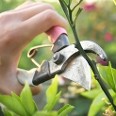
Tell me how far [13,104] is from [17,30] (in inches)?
8.3

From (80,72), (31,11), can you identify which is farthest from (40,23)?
(80,72)

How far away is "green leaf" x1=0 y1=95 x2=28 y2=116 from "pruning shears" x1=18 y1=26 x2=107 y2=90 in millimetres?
119

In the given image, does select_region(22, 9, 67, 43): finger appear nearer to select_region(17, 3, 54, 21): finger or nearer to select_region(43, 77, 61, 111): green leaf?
select_region(17, 3, 54, 21): finger

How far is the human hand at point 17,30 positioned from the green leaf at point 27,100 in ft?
0.62

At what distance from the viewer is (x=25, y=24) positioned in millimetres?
1081

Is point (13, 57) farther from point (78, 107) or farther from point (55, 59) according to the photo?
point (78, 107)

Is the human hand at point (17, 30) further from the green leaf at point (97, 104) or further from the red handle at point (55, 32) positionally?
the green leaf at point (97, 104)

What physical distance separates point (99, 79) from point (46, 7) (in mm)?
293

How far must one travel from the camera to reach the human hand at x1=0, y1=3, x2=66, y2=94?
1.07 meters

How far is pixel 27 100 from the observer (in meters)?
0.92

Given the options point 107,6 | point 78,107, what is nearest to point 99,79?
point 78,107

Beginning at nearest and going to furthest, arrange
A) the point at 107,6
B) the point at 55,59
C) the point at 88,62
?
1. the point at 88,62
2. the point at 55,59
3. the point at 107,6

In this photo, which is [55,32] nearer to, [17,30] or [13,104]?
[17,30]

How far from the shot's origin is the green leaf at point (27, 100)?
0.91 meters
